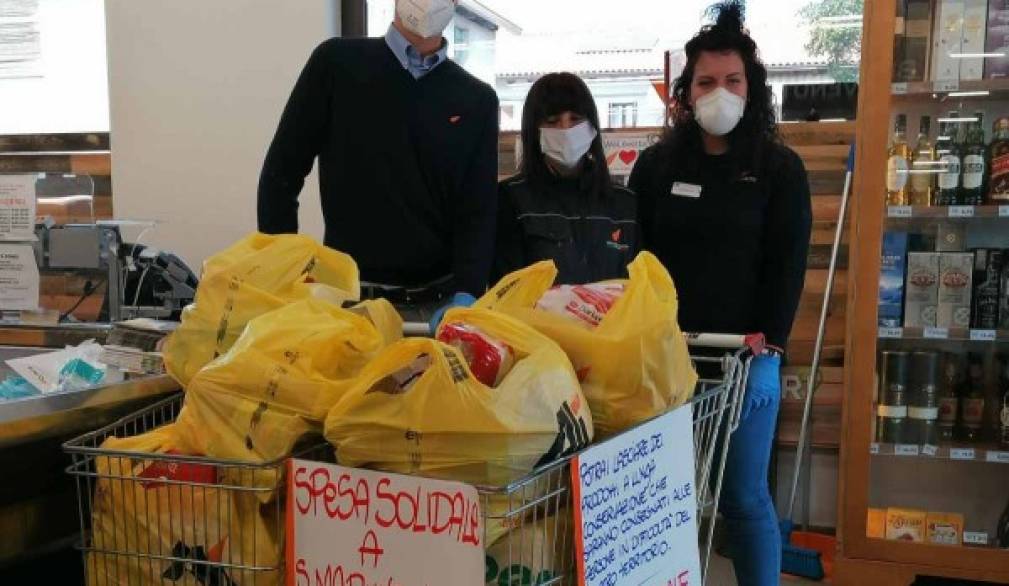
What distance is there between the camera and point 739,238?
2.00 metres

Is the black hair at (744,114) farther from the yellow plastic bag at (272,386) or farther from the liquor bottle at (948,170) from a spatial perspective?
the yellow plastic bag at (272,386)

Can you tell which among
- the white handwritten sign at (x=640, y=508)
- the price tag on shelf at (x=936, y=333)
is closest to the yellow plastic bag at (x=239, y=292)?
the white handwritten sign at (x=640, y=508)

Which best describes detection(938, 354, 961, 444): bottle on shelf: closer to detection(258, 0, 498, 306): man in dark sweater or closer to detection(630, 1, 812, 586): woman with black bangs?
detection(630, 1, 812, 586): woman with black bangs

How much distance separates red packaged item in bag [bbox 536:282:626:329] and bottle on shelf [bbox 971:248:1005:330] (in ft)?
7.19

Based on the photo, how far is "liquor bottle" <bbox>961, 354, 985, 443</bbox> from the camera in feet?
9.70

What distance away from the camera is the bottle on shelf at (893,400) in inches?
117

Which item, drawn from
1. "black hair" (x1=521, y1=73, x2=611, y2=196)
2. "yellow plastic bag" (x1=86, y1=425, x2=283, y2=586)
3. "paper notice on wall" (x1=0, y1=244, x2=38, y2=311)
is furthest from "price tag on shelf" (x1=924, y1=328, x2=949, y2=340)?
"paper notice on wall" (x1=0, y1=244, x2=38, y2=311)

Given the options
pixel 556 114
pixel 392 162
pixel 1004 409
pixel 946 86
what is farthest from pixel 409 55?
pixel 1004 409

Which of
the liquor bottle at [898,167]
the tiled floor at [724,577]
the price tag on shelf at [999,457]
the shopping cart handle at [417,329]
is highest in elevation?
the liquor bottle at [898,167]

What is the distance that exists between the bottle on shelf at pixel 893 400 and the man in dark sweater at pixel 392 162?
176cm

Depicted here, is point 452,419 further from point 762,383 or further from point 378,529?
point 762,383

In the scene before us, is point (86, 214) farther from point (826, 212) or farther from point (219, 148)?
point (826, 212)

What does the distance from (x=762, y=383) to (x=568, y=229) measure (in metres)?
0.57

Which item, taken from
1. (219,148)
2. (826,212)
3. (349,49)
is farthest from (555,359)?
(219,148)
